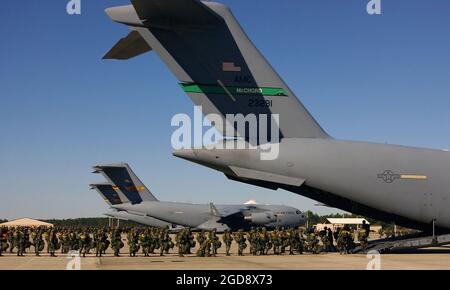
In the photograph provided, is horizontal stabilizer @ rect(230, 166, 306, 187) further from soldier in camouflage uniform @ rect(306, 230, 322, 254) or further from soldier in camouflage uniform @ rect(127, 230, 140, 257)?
soldier in camouflage uniform @ rect(127, 230, 140, 257)

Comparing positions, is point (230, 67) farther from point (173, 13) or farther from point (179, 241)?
point (179, 241)

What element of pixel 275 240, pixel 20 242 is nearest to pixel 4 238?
pixel 20 242

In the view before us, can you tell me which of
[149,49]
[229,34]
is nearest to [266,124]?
[229,34]

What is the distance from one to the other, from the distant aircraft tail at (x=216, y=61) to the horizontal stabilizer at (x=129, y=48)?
0.48 m

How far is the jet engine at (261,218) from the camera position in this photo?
1374 inches

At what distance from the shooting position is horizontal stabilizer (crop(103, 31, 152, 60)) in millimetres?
12391

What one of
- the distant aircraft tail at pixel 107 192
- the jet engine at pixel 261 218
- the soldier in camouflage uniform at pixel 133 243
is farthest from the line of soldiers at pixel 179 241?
the distant aircraft tail at pixel 107 192

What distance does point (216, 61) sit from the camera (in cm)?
1260

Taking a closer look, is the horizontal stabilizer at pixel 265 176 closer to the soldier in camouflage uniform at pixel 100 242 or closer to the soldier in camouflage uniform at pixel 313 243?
the soldier in camouflage uniform at pixel 313 243

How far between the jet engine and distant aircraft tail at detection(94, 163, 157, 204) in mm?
8021

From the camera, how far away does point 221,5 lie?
12.9m

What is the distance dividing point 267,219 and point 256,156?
2259 cm

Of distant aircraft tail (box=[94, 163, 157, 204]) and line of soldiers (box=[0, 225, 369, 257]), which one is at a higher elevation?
distant aircraft tail (box=[94, 163, 157, 204])

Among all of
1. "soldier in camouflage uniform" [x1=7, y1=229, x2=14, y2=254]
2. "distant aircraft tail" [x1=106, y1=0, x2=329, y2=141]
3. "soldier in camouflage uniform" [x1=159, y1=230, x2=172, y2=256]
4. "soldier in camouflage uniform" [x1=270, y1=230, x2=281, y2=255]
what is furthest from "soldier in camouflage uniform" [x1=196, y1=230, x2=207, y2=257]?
"soldier in camouflage uniform" [x1=7, y1=229, x2=14, y2=254]
